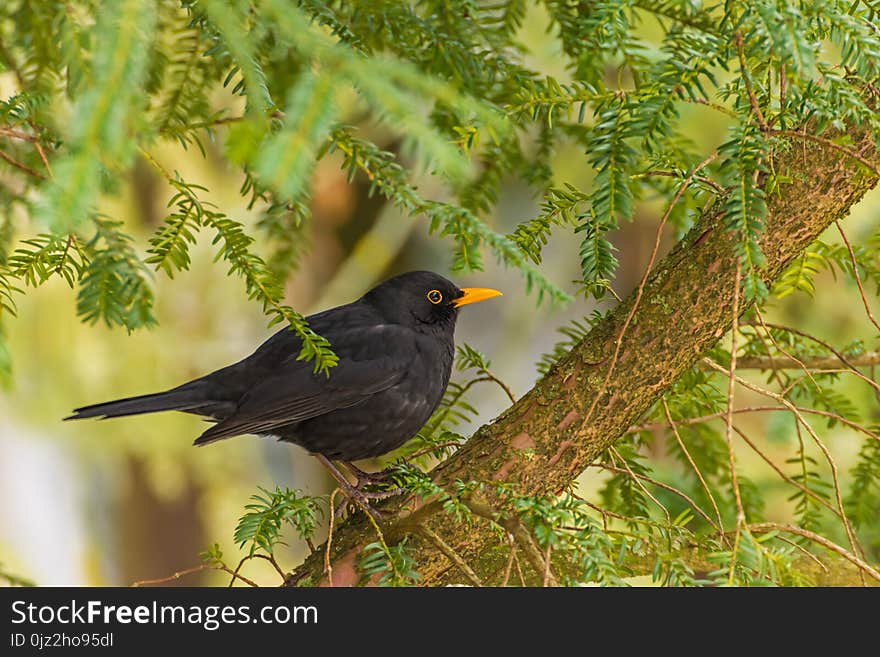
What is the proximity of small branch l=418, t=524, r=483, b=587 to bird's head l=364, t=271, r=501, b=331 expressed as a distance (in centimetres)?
96

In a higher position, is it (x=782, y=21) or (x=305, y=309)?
(x=305, y=309)

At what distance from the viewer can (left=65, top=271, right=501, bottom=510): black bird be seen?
233 centimetres

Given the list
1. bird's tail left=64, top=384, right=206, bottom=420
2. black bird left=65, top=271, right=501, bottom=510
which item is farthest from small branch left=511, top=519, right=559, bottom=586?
bird's tail left=64, top=384, right=206, bottom=420

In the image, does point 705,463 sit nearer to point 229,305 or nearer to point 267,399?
point 267,399

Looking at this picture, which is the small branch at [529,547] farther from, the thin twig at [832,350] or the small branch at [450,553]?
the thin twig at [832,350]

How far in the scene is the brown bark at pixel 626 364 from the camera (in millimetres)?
1699

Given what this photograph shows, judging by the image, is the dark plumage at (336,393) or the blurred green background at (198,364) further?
the blurred green background at (198,364)

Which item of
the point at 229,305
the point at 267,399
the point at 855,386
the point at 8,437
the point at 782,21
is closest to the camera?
the point at 782,21

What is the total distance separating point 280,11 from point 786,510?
4.56 m

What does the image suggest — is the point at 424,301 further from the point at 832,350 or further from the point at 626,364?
the point at 832,350

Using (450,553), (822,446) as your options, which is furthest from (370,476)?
(822,446)

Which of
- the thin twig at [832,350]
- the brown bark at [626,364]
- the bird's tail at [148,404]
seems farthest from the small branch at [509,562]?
the bird's tail at [148,404]

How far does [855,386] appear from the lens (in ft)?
10.9
